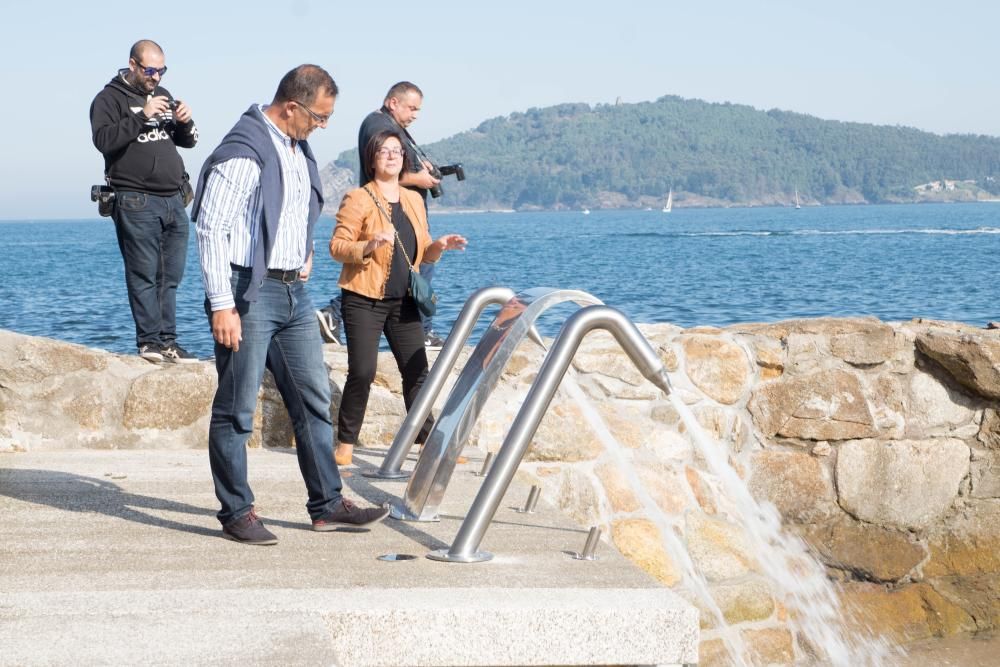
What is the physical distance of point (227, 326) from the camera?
13.2ft

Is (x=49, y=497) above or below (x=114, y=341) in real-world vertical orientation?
above

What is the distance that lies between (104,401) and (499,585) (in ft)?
10.0

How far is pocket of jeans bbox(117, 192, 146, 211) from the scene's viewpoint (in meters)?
6.38

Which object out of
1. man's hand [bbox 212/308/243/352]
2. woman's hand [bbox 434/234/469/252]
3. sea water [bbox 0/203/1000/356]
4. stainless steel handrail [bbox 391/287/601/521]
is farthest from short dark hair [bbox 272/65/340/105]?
sea water [bbox 0/203/1000/356]

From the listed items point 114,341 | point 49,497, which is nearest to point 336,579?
point 49,497

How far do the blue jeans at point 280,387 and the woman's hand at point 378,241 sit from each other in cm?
88

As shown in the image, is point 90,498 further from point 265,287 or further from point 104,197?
point 104,197

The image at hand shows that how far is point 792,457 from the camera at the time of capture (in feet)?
21.2

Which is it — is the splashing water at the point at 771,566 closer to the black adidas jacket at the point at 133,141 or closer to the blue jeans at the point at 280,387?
the blue jeans at the point at 280,387

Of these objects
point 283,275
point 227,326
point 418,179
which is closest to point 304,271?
point 283,275

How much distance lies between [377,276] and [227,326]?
1.65 meters

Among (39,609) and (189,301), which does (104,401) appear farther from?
(189,301)

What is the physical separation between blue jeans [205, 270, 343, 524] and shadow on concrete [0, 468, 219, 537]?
1.05 feet

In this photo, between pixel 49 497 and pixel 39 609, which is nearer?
pixel 39 609
